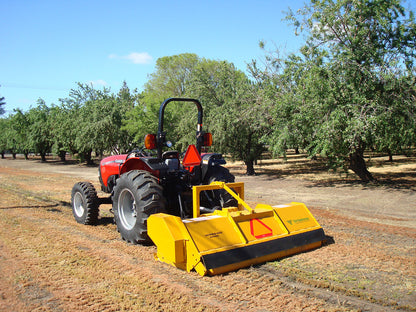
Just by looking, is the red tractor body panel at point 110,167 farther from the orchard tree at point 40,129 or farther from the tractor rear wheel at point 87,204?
the orchard tree at point 40,129

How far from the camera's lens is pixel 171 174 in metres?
6.05

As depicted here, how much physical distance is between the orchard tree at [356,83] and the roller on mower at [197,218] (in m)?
7.36

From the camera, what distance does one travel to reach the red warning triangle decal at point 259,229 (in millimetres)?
5070

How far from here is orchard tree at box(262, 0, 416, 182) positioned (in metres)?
12.3

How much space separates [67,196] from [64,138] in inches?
932

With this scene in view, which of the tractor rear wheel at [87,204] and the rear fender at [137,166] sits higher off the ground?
the rear fender at [137,166]

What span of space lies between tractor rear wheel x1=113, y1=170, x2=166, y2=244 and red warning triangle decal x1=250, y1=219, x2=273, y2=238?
1381mm

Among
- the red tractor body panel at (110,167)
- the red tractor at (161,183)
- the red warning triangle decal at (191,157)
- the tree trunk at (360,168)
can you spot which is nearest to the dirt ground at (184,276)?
the red tractor at (161,183)

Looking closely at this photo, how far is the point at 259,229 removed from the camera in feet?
16.9

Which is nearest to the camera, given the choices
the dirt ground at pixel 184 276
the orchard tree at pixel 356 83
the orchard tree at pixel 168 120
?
the dirt ground at pixel 184 276

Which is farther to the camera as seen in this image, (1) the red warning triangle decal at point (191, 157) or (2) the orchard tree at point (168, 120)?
(2) the orchard tree at point (168, 120)

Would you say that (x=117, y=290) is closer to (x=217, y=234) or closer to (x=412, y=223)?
(x=217, y=234)

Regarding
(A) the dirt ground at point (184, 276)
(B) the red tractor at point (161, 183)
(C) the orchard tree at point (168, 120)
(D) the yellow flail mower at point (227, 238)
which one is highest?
(C) the orchard tree at point (168, 120)

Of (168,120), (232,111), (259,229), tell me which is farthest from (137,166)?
(168,120)
